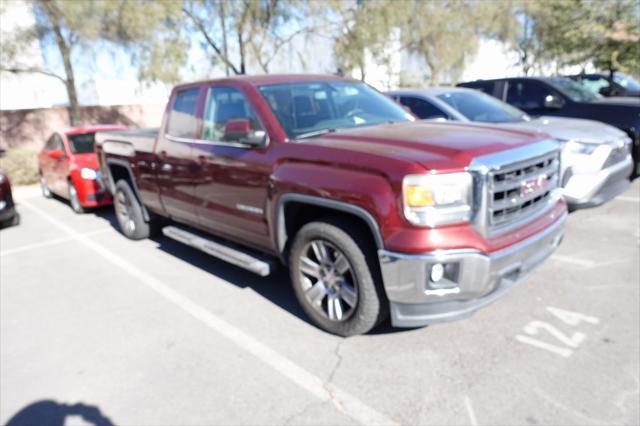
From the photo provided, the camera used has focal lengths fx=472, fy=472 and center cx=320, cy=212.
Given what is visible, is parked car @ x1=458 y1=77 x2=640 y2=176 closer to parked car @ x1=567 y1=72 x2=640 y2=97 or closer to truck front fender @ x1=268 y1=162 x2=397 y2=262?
parked car @ x1=567 y1=72 x2=640 y2=97

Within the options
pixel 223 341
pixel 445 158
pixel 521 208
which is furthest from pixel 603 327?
pixel 223 341

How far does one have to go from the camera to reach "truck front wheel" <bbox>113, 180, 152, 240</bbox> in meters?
6.09

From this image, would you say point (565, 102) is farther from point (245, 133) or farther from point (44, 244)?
point (44, 244)

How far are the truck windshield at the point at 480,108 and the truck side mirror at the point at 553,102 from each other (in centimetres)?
87

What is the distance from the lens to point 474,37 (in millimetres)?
21453

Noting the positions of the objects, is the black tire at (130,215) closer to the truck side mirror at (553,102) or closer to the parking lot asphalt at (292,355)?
the parking lot asphalt at (292,355)

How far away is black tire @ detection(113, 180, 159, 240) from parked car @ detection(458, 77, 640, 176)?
653cm

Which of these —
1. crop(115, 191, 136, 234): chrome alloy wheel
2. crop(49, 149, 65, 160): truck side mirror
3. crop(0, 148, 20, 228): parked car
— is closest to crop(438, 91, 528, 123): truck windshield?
crop(115, 191, 136, 234): chrome alloy wheel

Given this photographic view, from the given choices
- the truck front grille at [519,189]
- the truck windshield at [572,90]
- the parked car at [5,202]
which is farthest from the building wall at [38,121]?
the truck front grille at [519,189]

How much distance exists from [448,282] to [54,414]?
99.9 inches

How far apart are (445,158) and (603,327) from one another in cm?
186

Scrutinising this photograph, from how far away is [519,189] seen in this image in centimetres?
315

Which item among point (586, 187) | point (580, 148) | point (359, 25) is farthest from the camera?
point (359, 25)

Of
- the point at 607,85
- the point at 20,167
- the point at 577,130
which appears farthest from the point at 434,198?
the point at 20,167
